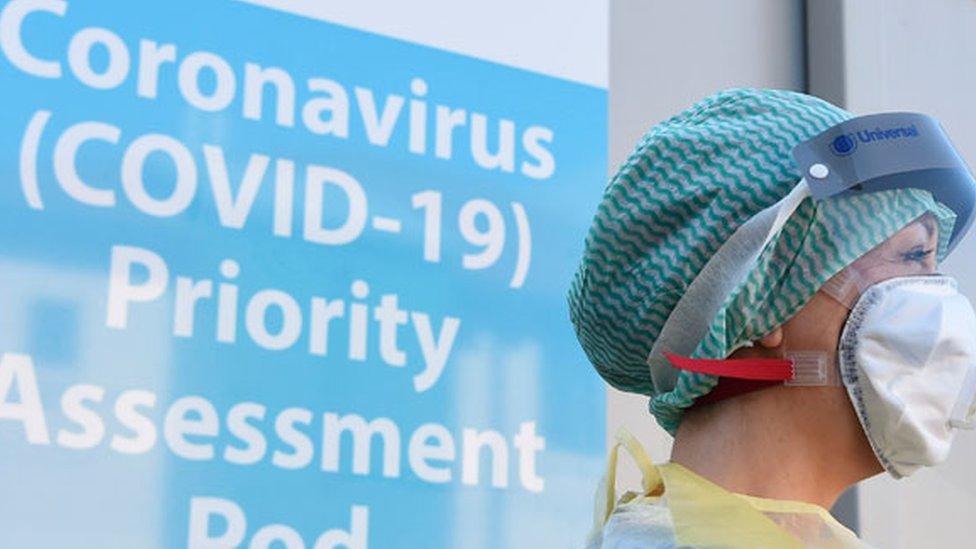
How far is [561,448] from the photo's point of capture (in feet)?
7.80

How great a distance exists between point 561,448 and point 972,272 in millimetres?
A: 909

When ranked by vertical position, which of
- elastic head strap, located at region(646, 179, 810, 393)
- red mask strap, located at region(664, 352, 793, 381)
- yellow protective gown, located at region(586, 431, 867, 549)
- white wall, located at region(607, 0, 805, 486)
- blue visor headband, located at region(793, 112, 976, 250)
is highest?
white wall, located at region(607, 0, 805, 486)

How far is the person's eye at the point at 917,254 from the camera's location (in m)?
1.42

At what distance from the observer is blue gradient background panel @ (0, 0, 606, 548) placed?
1.98 m

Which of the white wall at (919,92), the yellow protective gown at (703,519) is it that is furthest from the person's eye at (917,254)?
the white wall at (919,92)

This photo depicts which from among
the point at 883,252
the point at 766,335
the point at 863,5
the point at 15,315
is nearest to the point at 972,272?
the point at 883,252

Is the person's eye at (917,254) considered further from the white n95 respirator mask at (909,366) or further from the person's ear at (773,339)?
the person's ear at (773,339)

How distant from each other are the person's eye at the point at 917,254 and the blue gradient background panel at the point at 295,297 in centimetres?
97

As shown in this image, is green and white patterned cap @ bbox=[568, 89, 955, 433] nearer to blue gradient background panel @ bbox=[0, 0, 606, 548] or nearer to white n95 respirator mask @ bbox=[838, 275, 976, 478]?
white n95 respirator mask @ bbox=[838, 275, 976, 478]

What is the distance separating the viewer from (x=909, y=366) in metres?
1.41

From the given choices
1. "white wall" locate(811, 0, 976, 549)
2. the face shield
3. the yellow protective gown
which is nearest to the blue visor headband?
the face shield

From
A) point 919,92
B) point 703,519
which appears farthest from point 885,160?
point 919,92

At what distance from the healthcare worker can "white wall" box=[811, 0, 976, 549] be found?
1367 millimetres

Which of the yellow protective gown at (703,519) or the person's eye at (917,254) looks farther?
the person's eye at (917,254)
